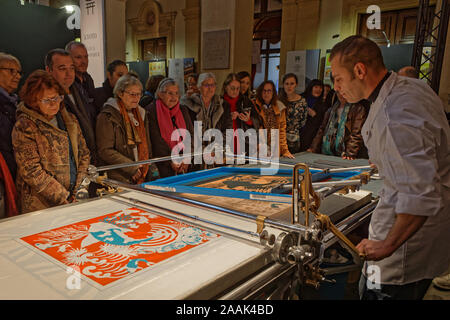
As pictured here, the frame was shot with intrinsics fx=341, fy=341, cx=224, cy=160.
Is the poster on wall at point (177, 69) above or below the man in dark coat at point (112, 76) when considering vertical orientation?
above

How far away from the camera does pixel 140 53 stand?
1318 cm

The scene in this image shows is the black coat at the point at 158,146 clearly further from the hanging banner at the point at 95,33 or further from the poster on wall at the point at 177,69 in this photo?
the poster on wall at the point at 177,69

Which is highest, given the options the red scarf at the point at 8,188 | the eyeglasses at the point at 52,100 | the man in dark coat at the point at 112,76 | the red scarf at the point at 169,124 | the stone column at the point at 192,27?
the stone column at the point at 192,27

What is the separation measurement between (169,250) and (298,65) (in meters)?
8.79

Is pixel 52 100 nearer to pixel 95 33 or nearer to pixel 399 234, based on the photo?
pixel 399 234

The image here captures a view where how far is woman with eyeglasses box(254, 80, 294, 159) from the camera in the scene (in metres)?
3.81

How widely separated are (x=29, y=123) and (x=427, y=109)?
211 centimetres

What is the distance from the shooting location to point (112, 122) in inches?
107

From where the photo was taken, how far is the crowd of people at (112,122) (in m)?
2.12

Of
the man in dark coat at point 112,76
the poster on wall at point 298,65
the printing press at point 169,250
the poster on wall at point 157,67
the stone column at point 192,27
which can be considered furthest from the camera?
the poster on wall at point 157,67

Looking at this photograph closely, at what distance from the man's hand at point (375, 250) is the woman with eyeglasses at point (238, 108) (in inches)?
95.4

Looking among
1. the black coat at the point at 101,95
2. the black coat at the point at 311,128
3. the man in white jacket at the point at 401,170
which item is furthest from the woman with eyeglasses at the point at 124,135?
the black coat at the point at 311,128
